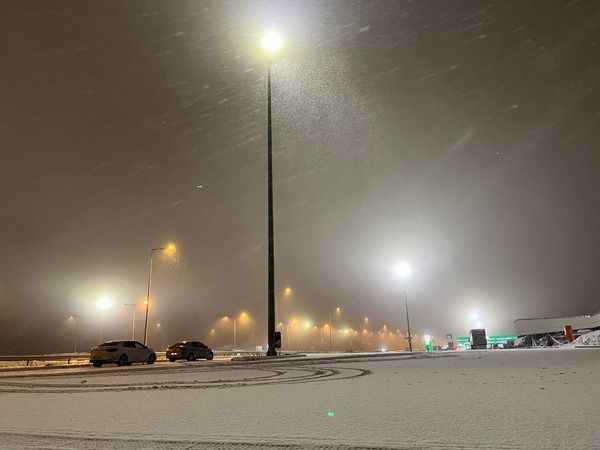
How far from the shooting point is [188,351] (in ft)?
107

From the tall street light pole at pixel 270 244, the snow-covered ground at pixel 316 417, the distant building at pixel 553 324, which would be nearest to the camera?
the snow-covered ground at pixel 316 417

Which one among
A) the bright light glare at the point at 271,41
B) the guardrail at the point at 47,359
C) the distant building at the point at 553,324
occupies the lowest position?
the guardrail at the point at 47,359

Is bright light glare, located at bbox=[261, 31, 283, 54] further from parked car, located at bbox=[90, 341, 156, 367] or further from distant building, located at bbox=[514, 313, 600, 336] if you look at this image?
distant building, located at bbox=[514, 313, 600, 336]

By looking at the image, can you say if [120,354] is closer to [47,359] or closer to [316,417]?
[47,359]

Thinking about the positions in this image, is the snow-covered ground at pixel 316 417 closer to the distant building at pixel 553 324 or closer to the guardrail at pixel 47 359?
the guardrail at pixel 47 359

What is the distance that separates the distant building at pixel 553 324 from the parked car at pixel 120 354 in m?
55.8

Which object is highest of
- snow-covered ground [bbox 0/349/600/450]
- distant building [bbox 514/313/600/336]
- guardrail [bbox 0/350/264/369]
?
distant building [bbox 514/313/600/336]

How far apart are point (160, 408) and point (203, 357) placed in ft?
96.2

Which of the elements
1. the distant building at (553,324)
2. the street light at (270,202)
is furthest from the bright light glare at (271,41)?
the distant building at (553,324)

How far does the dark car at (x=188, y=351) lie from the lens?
32.1 meters

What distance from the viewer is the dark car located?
32094 mm

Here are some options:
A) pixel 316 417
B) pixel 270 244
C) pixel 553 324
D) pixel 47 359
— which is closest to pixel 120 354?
pixel 270 244

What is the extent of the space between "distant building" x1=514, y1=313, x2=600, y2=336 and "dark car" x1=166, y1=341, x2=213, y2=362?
164ft

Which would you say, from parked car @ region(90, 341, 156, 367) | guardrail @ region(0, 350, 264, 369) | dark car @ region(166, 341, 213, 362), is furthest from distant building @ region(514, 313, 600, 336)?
parked car @ region(90, 341, 156, 367)
